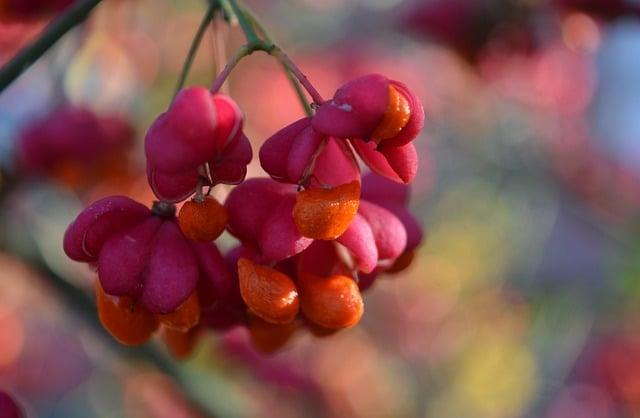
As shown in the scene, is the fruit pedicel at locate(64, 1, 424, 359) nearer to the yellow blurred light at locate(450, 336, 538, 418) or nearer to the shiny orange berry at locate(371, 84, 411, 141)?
the shiny orange berry at locate(371, 84, 411, 141)

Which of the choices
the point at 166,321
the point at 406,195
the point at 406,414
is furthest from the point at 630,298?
the point at 166,321

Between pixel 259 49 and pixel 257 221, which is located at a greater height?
pixel 259 49

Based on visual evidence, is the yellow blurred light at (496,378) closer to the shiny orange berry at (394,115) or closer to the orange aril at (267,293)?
the orange aril at (267,293)

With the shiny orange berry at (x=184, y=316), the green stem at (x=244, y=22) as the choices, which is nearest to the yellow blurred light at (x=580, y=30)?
the green stem at (x=244, y=22)

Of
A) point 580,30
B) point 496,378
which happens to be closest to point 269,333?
point 580,30

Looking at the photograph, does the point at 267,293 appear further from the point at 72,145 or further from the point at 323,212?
the point at 72,145

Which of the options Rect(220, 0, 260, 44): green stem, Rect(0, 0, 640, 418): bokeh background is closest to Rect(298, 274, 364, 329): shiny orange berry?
Rect(220, 0, 260, 44): green stem
